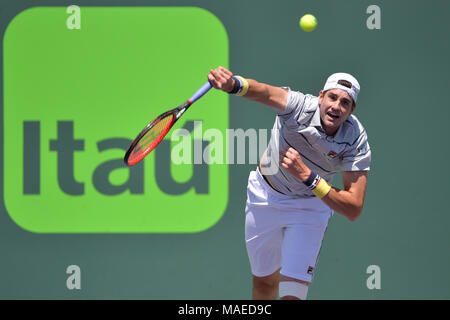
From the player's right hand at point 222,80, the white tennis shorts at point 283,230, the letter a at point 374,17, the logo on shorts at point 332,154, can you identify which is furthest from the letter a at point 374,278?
the player's right hand at point 222,80

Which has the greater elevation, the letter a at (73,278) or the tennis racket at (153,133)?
the tennis racket at (153,133)

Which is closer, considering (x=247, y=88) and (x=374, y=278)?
(x=247, y=88)

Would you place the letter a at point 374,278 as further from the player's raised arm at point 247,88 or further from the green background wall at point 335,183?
the player's raised arm at point 247,88

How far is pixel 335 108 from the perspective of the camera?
9.40 ft

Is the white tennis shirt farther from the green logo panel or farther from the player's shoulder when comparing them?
the green logo panel

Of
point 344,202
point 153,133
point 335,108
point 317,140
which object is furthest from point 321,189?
point 153,133

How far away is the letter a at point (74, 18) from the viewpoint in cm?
368

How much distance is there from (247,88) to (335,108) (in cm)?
41

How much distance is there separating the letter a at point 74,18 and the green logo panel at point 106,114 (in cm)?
1

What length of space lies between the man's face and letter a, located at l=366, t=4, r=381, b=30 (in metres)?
0.89

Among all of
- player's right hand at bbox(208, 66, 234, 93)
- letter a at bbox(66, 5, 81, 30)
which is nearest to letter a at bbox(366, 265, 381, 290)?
player's right hand at bbox(208, 66, 234, 93)

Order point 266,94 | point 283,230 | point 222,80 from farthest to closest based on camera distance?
point 283,230
point 266,94
point 222,80

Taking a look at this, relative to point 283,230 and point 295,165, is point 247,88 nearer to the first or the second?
point 295,165

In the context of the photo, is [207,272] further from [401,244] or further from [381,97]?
[381,97]
